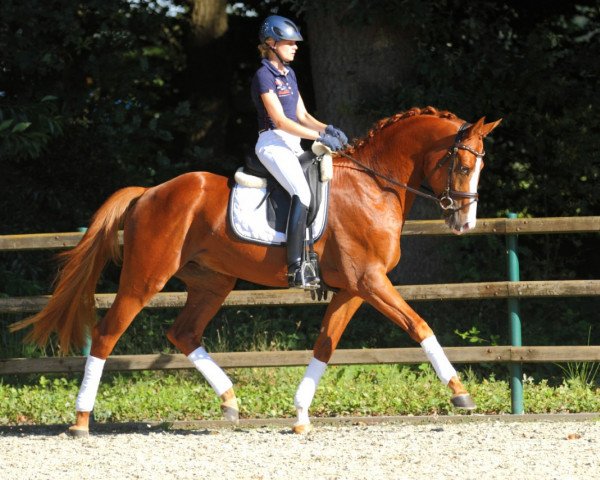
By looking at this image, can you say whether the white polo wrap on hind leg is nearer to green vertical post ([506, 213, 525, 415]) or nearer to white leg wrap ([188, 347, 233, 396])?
white leg wrap ([188, 347, 233, 396])

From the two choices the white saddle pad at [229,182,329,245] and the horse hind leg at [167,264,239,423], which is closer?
the white saddle pad at [229,182,329,245]

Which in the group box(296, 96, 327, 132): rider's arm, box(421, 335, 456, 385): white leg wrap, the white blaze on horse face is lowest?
box(421, 335, 456, 385): white leg wrap

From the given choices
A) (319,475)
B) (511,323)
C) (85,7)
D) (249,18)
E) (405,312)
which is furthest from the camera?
(249,18)

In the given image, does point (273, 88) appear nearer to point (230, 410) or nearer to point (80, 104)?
point (230, 410)

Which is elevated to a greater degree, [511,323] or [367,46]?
[367,46]

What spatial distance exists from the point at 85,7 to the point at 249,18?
2.52 m

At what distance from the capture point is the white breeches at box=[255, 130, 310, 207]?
7688 millimetres

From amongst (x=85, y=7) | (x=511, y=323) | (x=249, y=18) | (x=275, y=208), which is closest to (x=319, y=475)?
(x=275, y=208)

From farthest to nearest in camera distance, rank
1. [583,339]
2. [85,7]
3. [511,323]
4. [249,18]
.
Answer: [249,18]
[85,7]
[583,339]
[511,323]

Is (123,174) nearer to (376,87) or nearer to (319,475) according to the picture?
(376,87)

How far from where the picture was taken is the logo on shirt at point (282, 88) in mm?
7816

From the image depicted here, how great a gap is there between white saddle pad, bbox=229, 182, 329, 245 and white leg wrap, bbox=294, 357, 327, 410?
96cm

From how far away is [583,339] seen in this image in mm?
11352

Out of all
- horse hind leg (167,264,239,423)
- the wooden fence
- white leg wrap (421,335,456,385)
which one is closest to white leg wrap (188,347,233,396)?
horse hind leg (167,264,239,423)
